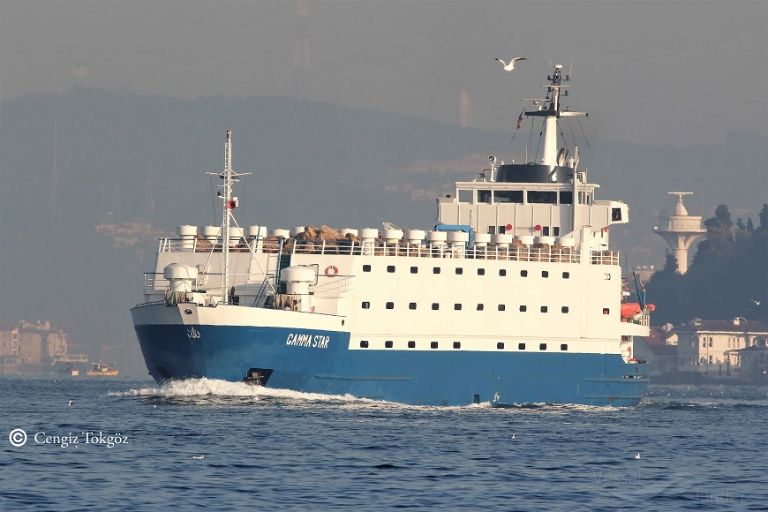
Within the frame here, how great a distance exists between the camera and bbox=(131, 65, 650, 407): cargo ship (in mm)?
57125

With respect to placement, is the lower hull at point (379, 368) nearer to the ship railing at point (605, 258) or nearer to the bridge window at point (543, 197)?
the ship railing at point (605, 258)

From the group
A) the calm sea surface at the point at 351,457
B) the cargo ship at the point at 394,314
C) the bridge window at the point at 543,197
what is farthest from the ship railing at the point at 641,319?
the calm sea surface at the point at 351,457

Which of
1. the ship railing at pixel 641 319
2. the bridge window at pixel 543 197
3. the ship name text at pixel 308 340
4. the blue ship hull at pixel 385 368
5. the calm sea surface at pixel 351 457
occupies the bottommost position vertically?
the calm sea surface at pixel 351 457

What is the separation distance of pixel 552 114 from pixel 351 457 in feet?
123

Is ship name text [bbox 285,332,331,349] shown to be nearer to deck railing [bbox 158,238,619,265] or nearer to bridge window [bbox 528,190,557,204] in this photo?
deck railing [bbox 158,238,619,265]

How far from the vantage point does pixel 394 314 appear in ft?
201

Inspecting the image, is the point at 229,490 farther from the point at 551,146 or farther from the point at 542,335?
the point at 551,146

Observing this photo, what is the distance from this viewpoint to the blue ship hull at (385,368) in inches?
2229

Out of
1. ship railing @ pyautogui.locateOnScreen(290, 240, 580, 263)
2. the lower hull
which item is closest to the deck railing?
ship railing @ pyautogui.locateOnScreen(290, 240, 580, 263)

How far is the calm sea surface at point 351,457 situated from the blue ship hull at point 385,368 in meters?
0.80

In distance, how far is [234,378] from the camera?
186 ft

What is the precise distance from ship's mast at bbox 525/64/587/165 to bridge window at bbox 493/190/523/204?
359cm

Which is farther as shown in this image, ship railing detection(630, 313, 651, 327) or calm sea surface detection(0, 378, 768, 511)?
ship railing detection(630, 313, 651, 327)

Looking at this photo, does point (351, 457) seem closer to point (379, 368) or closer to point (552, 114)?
point (379, 368)
